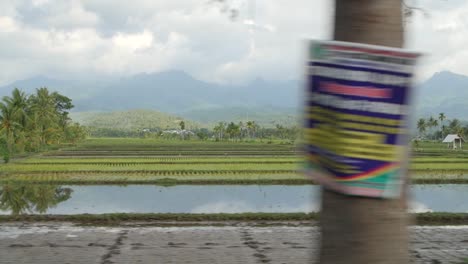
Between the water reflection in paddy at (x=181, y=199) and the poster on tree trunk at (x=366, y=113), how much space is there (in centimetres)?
1150

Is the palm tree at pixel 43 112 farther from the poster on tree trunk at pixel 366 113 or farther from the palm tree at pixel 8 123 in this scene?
the poster on tree trunk at pixel 366 113

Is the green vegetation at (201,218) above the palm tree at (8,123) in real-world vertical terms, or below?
below

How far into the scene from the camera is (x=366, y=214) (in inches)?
72.4

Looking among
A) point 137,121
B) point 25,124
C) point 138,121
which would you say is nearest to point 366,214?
point 25,124

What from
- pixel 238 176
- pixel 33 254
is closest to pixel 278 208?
pixel 238 176

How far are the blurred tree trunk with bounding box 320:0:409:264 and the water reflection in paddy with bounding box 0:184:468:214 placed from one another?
11.4 m

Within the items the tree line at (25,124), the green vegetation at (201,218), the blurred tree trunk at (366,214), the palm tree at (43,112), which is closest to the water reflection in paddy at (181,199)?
the green vegetation at (201,218)

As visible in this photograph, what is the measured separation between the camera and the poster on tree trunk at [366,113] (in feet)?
6.03

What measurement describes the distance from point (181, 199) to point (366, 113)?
1511 centimetres

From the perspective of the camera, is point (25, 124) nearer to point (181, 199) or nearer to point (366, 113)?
point (181, 199)

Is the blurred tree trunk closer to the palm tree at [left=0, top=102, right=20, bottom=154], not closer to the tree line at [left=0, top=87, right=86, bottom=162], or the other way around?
the tree line at [left=0, top=87, right=86, bottom=162]

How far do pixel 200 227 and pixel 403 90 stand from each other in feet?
22.3

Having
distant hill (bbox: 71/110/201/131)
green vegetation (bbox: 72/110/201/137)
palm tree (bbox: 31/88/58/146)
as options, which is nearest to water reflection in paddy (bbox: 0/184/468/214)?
palm tree (bbox: 31/88/58/146)

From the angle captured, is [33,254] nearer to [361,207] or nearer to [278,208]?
[361,207]
